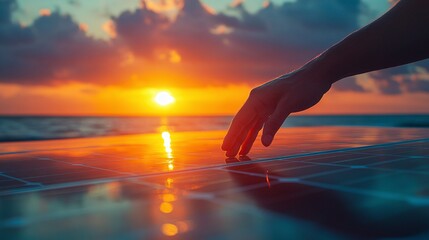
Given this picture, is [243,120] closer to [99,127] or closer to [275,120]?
[275,120]

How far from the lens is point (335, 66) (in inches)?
95.6

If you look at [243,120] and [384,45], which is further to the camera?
[243,120]

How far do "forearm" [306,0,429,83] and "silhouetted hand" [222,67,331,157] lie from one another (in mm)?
99

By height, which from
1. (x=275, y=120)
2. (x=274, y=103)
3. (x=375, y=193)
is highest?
(x=274, y=103)

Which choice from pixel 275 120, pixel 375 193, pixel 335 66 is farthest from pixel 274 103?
pixel 375 193

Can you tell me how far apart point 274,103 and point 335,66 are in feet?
1.59

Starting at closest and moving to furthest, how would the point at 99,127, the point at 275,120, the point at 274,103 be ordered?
the point at 275,120, the point at 274,103, the point at 99,127

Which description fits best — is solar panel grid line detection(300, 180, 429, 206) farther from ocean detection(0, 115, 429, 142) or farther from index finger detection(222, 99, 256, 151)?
ocean detection(0, 115, 429, 142)

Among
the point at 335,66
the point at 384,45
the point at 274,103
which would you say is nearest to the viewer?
the point at 384,45

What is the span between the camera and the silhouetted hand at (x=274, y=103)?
8.21 feet

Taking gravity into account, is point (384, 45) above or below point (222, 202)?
above

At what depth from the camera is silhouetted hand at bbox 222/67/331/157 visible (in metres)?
2.50

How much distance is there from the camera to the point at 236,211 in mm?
1262

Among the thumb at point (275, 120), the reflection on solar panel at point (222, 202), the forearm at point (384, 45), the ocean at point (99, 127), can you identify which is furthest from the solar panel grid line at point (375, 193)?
the ocean at point (99, 127)
